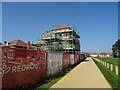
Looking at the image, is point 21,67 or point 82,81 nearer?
point 21,67

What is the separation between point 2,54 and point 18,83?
6.37ft

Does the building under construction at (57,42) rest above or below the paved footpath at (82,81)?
above

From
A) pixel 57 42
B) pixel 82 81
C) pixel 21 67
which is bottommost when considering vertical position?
pixel 82 81

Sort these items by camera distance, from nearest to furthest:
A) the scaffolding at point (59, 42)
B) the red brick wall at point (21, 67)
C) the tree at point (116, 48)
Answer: the red brick wall at point (21, 67) → the scaffolding at point (59, 42) → the tree at point (116, 48)

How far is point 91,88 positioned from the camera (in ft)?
37.5

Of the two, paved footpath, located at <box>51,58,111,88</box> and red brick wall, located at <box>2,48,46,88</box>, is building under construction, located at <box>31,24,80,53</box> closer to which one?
paved footpath, located at <box>51,58,111,88</box>

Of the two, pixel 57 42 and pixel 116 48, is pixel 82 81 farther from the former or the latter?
pixel 116 48

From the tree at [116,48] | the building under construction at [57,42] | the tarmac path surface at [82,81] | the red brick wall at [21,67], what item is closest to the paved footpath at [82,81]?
the tarmac path surface at [82,81]

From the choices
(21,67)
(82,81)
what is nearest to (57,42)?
(82,81)

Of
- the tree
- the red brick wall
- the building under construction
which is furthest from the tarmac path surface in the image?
the tree

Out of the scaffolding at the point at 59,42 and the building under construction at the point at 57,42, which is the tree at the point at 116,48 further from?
the building under construction at the point at 57,42

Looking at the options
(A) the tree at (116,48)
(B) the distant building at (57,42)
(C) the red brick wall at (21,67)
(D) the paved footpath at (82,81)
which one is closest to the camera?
(C) the red brick wall at (21,67)

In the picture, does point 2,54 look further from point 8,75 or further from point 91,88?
point 91,88

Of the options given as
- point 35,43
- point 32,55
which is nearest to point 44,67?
point 32,55
